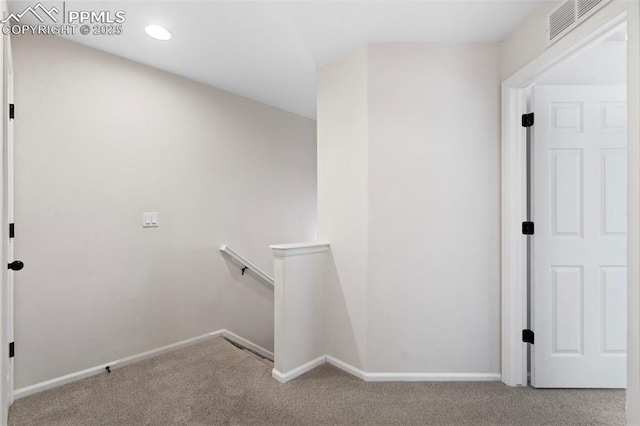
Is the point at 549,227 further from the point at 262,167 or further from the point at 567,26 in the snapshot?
the point at 262,167

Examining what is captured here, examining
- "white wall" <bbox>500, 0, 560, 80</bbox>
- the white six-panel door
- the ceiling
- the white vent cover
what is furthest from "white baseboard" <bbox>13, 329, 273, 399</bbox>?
the white vent cover

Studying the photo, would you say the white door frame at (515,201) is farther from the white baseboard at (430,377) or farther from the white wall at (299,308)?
the white wall at (299,308)

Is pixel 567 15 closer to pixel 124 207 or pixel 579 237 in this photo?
pixel 579 237

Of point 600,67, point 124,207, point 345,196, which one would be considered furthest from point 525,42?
point 124,207

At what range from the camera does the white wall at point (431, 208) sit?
217 centimetres

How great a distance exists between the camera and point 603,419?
67.9 inches

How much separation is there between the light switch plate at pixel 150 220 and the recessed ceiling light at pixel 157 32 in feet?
4.46

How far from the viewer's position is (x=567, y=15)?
5.19 ft

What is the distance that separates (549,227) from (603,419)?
113 cm

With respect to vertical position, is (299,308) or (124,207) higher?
(124,207)

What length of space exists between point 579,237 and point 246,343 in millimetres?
3113

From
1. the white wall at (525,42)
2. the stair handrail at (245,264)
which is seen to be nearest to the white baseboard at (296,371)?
the stair handrail at (245,264)

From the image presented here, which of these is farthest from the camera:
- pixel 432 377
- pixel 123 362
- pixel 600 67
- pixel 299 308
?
pixel 123 362

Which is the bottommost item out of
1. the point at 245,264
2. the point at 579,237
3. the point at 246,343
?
the point at 246,343
